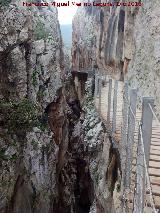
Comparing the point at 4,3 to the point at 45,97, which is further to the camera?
the point at 45,97

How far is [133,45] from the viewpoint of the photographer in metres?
16.3

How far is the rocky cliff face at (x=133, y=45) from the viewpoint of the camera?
12.4 m

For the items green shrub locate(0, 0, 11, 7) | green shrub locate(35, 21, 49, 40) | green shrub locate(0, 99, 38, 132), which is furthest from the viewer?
green shrub locate(35, 21, 49, 40)

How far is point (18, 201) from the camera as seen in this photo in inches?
577

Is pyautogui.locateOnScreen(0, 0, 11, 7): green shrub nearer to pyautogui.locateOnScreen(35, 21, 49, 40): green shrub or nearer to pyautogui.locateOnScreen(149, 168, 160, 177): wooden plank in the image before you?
pyautogui.locateOnScreen(35, 21, 49, 40): green shrub

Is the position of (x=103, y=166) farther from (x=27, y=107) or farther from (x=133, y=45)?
(x=133, y=45)

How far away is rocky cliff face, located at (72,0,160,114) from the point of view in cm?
1245

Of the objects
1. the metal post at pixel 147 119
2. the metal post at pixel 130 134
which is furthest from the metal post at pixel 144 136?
the metal post at pixel 130 134

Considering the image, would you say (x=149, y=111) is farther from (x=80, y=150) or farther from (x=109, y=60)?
(x=80, y=150)

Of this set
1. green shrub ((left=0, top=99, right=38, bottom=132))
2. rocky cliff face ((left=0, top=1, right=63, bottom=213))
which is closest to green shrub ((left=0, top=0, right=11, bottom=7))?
rocky cliff face ((left=0, top=1, right=63, bottom=213))

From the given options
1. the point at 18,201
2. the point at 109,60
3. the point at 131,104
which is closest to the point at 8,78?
the point at 18,201

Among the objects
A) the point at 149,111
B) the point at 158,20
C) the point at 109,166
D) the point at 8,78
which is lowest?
the point at 109,166

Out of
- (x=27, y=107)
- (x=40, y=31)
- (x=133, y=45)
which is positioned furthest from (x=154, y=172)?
(x=40, y=31)

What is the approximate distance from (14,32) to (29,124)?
4106 mm
